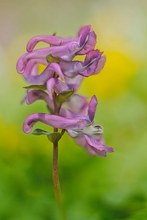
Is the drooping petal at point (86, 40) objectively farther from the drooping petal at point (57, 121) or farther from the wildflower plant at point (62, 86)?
the drooping petal at point (57, 121)

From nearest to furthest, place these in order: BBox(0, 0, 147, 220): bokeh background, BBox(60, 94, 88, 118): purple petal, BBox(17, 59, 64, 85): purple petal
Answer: BBox(17, 59, 64, 85): purple petal
BBox(60, 94, 88, 118): purple petal
BBox(0, 0, 147, 220): bokeh background

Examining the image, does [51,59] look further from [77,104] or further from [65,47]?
[77,104]

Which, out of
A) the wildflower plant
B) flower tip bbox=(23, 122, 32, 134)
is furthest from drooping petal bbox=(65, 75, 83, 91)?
flower tip bbox=(23, 122, 32, 134)

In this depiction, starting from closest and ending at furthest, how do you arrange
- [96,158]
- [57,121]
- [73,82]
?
[57,121] → [73,82] → [96,158]

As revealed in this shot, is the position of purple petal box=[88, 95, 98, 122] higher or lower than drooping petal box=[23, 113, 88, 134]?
higher

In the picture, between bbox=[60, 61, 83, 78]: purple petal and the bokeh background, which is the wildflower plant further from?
the bokeh background

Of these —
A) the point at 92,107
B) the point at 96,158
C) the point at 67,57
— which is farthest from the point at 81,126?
the point at 96,158

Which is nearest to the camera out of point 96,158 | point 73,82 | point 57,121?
point 57,121

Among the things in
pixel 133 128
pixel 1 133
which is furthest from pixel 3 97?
pixel 133 128
